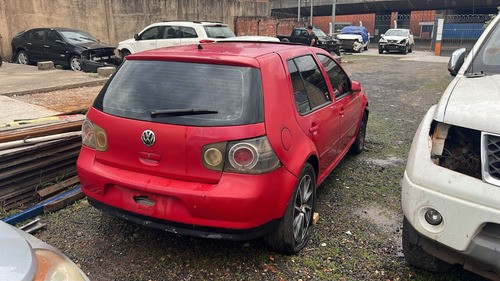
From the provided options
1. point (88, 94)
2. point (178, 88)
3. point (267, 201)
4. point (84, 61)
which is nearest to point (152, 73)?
point (178, 88)

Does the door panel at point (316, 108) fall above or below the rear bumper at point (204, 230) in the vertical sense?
above

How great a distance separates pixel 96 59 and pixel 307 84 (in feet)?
Result: 33.8

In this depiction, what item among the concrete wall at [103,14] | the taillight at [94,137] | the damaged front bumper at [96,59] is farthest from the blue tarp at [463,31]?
the taillight at [94,137]

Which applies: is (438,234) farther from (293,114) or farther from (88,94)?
(88,94)

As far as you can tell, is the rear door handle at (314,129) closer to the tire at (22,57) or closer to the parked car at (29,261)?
the parked car at (29,261)

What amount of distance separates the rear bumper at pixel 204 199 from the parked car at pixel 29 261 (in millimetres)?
898

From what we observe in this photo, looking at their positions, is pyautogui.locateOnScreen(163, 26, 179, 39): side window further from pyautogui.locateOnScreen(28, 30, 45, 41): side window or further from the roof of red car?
the roof of red car

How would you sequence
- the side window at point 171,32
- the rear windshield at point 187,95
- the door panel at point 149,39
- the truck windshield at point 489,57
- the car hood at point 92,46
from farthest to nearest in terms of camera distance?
the door panel at point 149,39 < the side window at point 171,32 < the car hood at point 92,46 < the truck windshield at point 489,57 < the rear windshield at point 187,95

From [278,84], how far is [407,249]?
1.53 meters

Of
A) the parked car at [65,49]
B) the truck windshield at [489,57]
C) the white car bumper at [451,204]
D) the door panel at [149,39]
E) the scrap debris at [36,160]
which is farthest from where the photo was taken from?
the door panel at [149,39]

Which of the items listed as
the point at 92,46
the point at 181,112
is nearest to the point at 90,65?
the point at 92,46

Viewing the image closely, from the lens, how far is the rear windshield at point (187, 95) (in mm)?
2689

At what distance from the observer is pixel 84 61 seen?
11.9 metres

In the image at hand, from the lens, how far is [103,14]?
1866 centimetres
